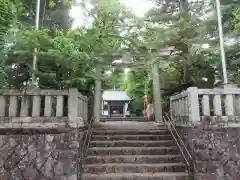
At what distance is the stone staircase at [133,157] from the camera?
17.4ft

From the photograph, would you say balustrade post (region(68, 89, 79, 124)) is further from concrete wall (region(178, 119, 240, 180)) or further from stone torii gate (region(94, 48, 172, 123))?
stone torii gate (region(94, 48, 172, 123))

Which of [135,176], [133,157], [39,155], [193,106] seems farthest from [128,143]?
[39,155]

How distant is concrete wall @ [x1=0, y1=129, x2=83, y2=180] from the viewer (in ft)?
15.7

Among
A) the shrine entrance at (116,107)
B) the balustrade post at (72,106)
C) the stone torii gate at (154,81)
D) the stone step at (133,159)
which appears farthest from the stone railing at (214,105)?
the shrine entrance at (116,107)

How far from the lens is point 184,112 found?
5863 millimetres

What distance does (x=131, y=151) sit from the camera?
6156 mm

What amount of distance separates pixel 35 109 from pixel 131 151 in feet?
9.26

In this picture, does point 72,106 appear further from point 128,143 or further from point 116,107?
point 116,107

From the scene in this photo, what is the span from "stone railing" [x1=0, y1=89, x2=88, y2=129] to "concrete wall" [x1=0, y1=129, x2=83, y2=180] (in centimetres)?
20

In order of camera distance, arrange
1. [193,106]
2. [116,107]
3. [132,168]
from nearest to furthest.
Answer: [193,106] → [132,168] → [116,107]

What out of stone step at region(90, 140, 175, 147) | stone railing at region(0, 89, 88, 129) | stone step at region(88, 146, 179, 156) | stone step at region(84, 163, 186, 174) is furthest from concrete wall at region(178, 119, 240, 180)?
stone railing at region(0, 89, 88, 129)

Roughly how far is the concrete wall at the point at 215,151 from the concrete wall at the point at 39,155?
9.28ft

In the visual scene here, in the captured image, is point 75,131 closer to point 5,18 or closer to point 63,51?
point 63,51

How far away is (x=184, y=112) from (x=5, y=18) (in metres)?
4.82
